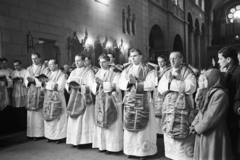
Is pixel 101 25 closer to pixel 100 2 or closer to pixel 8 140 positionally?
pixel 100 2

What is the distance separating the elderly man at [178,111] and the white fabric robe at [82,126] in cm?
161

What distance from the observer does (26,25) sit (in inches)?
289

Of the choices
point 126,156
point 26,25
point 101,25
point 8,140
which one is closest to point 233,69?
point 126,156

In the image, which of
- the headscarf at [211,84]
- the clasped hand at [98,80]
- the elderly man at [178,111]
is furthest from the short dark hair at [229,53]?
the clasped hand at [98,80]

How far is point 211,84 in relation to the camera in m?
2.78

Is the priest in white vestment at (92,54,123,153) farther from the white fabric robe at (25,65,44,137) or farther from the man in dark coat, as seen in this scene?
the man in dark coat

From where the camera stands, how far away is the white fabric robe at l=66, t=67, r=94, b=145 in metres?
4.74

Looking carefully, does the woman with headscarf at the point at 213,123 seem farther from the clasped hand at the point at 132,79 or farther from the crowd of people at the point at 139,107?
the clasped hand at the point at 132,79

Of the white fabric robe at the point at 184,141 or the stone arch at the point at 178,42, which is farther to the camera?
the stone arch at the point at 178,42

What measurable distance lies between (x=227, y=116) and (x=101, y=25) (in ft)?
28.6

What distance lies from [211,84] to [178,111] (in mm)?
1043

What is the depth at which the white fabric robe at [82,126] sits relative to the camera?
15.6ft

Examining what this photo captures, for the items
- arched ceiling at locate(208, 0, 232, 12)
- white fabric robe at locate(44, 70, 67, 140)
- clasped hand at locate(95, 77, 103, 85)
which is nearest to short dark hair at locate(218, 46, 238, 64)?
clasped hand at locate(95, 77, 103, 85)

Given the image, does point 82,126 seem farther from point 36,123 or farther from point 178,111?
point 178,111
